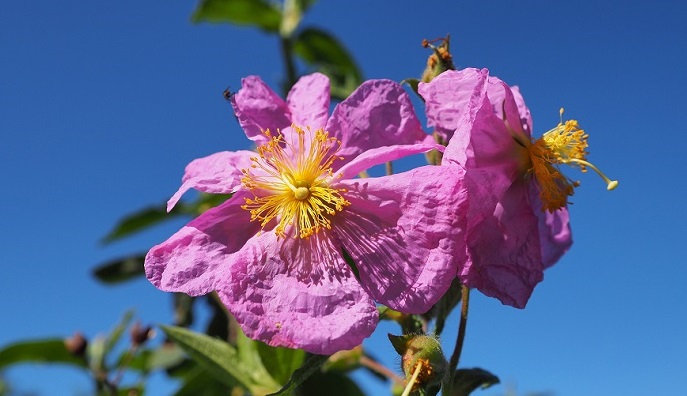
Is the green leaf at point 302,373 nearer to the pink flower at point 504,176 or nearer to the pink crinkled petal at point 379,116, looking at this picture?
the pink flower at point 504,176

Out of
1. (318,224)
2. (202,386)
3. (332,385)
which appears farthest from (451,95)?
(202,386)

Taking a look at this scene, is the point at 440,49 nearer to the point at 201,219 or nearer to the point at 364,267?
the point at 364,267

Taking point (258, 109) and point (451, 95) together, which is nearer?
point (451, 95)

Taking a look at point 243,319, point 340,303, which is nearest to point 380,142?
point 340,303

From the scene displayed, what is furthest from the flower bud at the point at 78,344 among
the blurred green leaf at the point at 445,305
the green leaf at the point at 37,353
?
the blurred green leaf at the point at 445,305

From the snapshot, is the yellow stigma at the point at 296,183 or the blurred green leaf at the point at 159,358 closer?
the yellow stigma at the point at 296,183

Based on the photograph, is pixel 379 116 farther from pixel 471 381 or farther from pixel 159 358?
pixel 159 358
